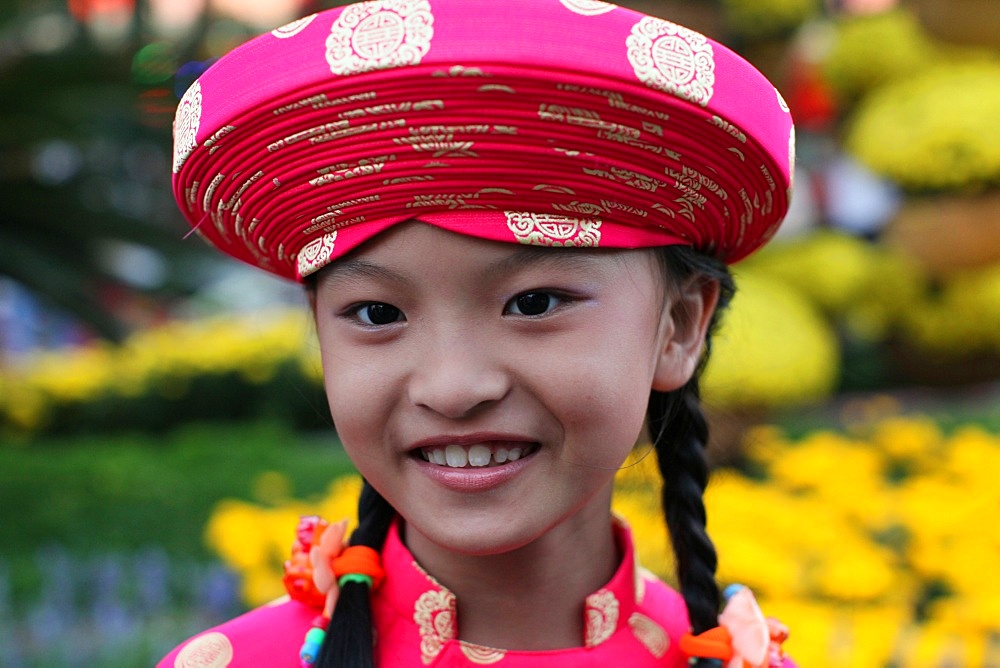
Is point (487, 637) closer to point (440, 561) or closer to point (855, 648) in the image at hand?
point (440, 561)

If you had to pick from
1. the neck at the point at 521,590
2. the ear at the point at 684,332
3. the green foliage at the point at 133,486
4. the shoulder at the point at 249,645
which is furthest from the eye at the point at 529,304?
the green foliage at the point at 133,486

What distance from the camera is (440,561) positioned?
149cm

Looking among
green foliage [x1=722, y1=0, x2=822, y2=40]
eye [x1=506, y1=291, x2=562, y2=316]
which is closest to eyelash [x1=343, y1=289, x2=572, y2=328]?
eye [x1=506, y1=291, x2=562, y2=316]

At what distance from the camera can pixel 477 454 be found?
131cm

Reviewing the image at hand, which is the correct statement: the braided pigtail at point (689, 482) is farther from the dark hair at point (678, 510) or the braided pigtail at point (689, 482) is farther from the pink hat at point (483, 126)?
the pink hat at point (483, 126)

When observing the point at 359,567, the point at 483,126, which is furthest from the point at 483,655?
the point at 483,126

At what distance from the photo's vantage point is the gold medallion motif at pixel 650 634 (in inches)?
60.3

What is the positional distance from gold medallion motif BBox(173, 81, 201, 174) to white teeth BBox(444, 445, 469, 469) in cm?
46

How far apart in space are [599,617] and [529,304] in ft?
1.56

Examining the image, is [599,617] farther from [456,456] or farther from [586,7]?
[586,7]

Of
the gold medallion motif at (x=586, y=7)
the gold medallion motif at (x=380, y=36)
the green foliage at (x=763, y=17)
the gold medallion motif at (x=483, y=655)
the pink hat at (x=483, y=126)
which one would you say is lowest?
the gold medallion motif at (x=483, y=655)

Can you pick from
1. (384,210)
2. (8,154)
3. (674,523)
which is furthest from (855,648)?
(8,154)

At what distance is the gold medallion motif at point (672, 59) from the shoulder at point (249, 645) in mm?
877

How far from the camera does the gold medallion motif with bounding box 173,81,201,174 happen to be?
128 cm
